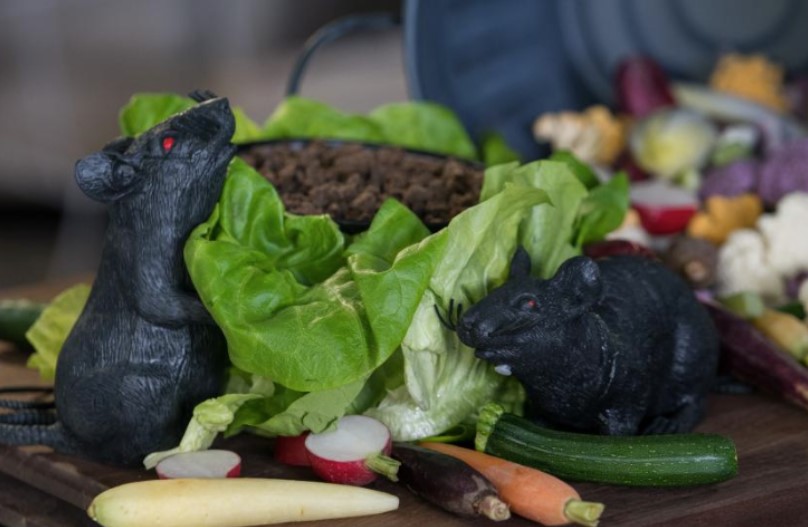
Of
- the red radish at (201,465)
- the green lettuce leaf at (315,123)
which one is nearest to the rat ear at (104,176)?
the red radish at (201,465)

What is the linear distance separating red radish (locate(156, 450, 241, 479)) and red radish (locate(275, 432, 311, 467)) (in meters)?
0.06

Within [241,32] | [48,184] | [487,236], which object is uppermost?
[487,236]

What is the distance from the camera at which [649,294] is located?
163 cm

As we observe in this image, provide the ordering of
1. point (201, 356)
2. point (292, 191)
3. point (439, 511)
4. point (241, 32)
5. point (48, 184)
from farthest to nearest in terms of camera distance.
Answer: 1. point (241, 32)
2. point (48, 184)
3. point (292, 191)
4. point (201, 356)
5. point (439, 511)

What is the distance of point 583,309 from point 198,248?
437 millimetres

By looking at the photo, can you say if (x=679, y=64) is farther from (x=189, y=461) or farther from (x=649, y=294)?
(x=189, y=461)

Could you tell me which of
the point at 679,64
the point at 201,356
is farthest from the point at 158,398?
the point at 679,64

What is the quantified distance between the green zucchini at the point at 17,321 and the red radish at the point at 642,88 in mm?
1298

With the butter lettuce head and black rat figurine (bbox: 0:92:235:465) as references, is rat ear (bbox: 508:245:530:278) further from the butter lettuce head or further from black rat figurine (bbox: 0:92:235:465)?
black rat figurine (bbox: 0:92:235:465)

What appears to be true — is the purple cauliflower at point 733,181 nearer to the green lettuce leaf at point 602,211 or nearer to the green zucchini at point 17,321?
the green lettuce leaf at point 602,211

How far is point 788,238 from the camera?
2.14 m

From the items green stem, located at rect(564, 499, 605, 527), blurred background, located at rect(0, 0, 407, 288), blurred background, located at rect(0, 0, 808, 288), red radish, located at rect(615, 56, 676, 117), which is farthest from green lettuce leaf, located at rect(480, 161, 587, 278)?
blurred background, located at rect(0, 0, 407, 288)

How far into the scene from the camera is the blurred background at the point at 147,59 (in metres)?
5.58

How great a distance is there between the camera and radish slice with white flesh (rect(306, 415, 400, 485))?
1.49 meters
